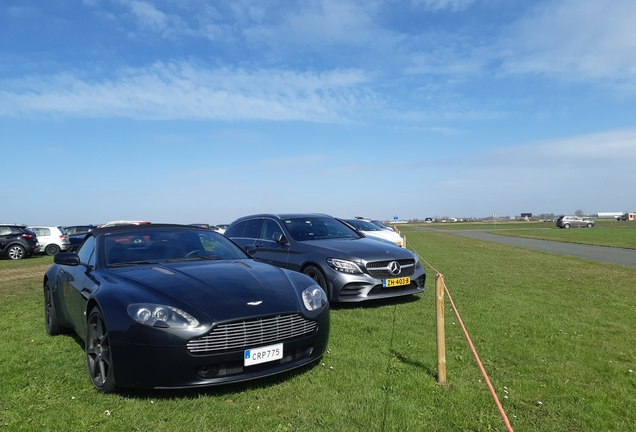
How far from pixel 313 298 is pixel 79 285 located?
2455 millimetres

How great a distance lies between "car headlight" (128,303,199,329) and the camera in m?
3.82

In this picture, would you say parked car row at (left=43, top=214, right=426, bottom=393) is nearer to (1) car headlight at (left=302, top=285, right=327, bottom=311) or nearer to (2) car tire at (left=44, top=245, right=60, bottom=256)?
(1) car headlight at (left=302, top=285, right=327, bottom=311)

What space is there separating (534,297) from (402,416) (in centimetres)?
651

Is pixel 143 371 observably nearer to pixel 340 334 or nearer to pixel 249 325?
pixel 249 325

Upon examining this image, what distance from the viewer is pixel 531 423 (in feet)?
11.5

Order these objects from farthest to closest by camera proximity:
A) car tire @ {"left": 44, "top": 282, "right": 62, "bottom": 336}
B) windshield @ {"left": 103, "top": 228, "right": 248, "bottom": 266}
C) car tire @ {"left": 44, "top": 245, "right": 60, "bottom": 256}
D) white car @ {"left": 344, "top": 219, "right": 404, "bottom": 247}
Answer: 1. car tire @ {"left": 44, "top": 245, "right": 60, "bottom": 256}
2. white car @ {"left": 344, "top": 219, "right": 404, "bottom": 247}
3. car tire @ {"left": 44, "top": 282, "right": 62, "bottom": 336}
4. windshield @ {"left": 103, "top": 228, "right": 248, "bottom": 266}

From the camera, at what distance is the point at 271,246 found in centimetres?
898

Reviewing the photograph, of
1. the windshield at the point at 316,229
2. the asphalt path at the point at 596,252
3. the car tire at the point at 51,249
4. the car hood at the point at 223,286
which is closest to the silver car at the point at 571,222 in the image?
the asphalt path at the point at 596,252

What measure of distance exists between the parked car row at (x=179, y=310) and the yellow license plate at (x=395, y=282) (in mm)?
2673

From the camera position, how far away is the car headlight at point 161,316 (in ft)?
12.5

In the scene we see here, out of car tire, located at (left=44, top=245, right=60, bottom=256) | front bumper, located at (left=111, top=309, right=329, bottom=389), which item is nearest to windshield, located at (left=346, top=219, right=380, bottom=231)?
front bumper, located at (left=111, top=309, right=329, bottom=389)

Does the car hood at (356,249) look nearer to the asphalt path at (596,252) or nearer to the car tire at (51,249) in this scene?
the asphalt path at (596,252)

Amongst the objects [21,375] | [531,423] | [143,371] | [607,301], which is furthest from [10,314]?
[607,301]

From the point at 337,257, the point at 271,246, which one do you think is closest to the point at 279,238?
the point at 271,246
